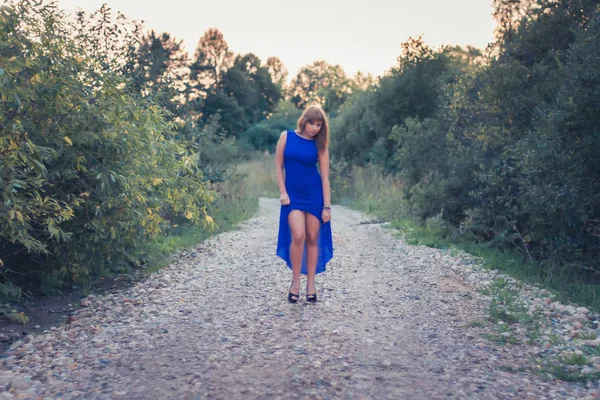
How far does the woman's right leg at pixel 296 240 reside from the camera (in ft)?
20.4

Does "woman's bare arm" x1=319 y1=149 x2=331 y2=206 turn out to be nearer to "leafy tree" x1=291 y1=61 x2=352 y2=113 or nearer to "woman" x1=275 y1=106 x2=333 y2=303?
"woman" x1=275 y1=106 x2=333 y2=303

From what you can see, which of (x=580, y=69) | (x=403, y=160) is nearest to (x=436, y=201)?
(x=403, y=160)

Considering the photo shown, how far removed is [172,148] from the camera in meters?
7.14

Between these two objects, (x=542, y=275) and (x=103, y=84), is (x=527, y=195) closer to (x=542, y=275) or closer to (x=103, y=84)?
(x=542, y=275)

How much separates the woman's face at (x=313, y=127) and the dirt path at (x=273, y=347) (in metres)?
1.90

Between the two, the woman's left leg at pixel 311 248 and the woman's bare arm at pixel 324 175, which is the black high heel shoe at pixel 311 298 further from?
the woman's bare arm at pixel 324 175

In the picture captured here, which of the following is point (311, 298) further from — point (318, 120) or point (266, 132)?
point (266, 132)

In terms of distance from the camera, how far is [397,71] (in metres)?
23.0

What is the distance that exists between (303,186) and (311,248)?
2.40 feet

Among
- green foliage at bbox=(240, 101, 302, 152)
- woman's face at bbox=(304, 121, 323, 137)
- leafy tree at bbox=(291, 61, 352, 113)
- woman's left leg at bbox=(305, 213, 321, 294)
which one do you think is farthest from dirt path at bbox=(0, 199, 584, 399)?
leafy tree at bbox=(291, 61, 352, 113)

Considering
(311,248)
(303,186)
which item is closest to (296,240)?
(311,248)

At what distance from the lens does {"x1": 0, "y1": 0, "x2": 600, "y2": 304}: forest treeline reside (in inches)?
207

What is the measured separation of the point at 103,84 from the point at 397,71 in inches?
727

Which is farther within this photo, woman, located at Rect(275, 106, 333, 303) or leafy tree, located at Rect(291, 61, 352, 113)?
leafy tree, located at Rect(291, 61, 352, 113)
